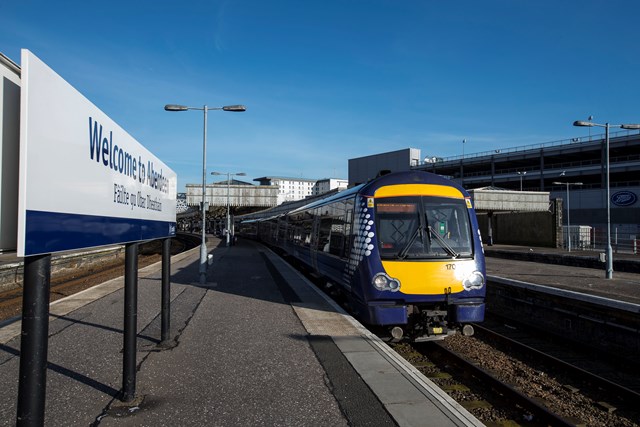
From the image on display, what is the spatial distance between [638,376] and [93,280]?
1775 cm

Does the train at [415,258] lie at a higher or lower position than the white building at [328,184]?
lower

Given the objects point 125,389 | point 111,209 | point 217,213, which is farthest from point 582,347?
point 217,213

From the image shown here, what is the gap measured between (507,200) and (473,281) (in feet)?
116

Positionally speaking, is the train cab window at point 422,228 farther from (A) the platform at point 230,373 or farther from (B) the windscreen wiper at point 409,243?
(A) the platform at point 230,373

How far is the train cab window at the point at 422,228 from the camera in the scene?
7789 millimetres

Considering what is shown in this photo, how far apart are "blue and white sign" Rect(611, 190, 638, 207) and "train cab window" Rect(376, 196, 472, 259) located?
5689 centimetres

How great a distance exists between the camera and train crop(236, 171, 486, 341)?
24.6 feet

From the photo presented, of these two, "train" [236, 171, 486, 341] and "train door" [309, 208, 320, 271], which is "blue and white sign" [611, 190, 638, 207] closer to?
"train door" [309, 208, 320, 271]

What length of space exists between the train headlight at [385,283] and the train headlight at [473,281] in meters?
1.16

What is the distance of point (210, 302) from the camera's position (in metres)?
10.5

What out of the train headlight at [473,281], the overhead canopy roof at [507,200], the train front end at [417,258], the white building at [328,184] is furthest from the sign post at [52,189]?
the white building at [328,184]

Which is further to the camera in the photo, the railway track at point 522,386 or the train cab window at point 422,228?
the train cab window at point 422,228

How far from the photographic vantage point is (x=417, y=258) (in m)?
7.68

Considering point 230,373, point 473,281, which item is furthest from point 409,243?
point 230,373
